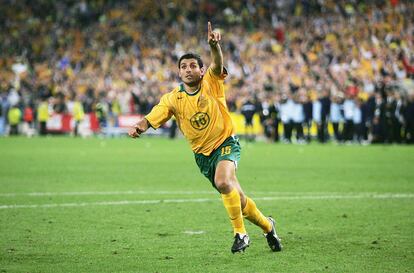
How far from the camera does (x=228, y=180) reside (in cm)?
902

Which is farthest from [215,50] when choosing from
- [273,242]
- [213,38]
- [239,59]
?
[239,59]

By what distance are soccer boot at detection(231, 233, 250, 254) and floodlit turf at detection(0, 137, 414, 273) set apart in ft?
0.33

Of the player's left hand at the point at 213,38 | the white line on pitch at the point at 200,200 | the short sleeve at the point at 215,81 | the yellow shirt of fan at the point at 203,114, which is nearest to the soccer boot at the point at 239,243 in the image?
the yellow shirt of fan at the point at 203,114

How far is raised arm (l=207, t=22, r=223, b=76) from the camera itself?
28.8ft

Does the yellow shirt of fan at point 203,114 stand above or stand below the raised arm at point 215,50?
below

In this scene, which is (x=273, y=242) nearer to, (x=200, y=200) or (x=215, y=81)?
(x=215, y=81)

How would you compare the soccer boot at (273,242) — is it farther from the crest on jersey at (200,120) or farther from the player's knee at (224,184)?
the crest on jersey at (200,120)

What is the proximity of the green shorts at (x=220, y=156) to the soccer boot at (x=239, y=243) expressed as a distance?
27.2 inches

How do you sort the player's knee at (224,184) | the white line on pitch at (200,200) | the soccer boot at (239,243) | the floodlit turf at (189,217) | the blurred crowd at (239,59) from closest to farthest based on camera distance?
the floodlit turf at (189,217), the soccer boot at (239,243), the player's knee at (224,184), the white line on pitch at (200,200), the blurred crowd at (239,59)

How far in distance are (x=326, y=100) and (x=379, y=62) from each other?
4.00 m

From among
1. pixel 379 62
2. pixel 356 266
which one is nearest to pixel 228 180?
pixel 356 266

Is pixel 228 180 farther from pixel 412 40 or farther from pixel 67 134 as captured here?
pixel 67 134

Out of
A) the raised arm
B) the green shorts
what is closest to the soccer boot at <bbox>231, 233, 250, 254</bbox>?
the green shorts

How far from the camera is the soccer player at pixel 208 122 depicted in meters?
9.12
